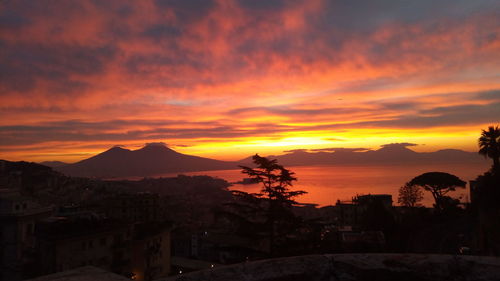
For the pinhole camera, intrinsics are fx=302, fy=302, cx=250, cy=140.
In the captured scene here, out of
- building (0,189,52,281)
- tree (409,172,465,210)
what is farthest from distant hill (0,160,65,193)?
tree (409,172,465,210)

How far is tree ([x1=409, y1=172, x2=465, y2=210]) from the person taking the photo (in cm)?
2927

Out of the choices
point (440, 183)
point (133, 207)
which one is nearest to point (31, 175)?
point (133, 207)

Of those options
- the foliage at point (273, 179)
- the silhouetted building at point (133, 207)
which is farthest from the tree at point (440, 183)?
the silhouetted building at point (133, 207)

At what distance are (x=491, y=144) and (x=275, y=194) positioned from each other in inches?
776

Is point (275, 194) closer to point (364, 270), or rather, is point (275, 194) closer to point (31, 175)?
point (364, 270)

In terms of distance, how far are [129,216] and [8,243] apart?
2396 cm

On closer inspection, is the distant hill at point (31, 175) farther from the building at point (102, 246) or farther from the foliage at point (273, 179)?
the foliage at point (273, 179)

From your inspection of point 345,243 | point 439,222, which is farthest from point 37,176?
point 439,222

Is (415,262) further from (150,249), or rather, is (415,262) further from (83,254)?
(150,249)

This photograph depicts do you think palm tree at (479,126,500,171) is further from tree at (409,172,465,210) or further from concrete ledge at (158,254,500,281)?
concrete ledge at (158,254,500,281)

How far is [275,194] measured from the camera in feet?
36.3

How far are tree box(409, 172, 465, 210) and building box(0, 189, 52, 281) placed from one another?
3293 cm

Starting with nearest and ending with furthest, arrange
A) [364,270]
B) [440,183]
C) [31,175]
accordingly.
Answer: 1. [364,270]
2. [440,183]
3. [31,175]

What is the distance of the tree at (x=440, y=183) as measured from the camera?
29.3m
